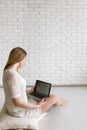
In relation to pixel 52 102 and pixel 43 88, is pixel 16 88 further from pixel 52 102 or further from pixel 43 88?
pixel 43 88

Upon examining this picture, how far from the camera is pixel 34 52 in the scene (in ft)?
16.6

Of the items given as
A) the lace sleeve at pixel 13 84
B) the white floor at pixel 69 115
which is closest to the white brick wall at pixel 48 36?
the white floor at pixel 69 115

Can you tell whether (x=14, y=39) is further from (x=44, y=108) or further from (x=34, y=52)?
(x=44, y=108)

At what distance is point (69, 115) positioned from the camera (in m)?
3.54

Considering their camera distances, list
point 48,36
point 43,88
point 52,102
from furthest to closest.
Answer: point 48,36
point 43,88
point 52,102

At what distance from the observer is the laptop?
3716mm

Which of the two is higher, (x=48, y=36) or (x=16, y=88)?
(x=48, y=36)

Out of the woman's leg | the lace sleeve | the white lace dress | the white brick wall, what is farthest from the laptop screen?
the white brick wall

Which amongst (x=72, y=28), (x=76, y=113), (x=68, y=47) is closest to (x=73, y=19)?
(x=72, y=28)

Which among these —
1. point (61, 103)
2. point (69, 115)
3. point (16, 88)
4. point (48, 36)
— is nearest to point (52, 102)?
point (69, 115)

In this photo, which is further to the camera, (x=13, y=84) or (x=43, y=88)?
(x=43, y=88)

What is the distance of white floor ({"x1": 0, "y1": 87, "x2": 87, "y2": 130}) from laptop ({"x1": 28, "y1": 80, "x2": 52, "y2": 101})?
0.23 meters

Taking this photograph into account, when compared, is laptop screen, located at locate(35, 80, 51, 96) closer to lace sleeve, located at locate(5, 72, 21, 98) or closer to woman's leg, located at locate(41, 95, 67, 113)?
woman's leg, located at locate(41, 95, 67, 113)

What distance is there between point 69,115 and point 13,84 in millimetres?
1004
